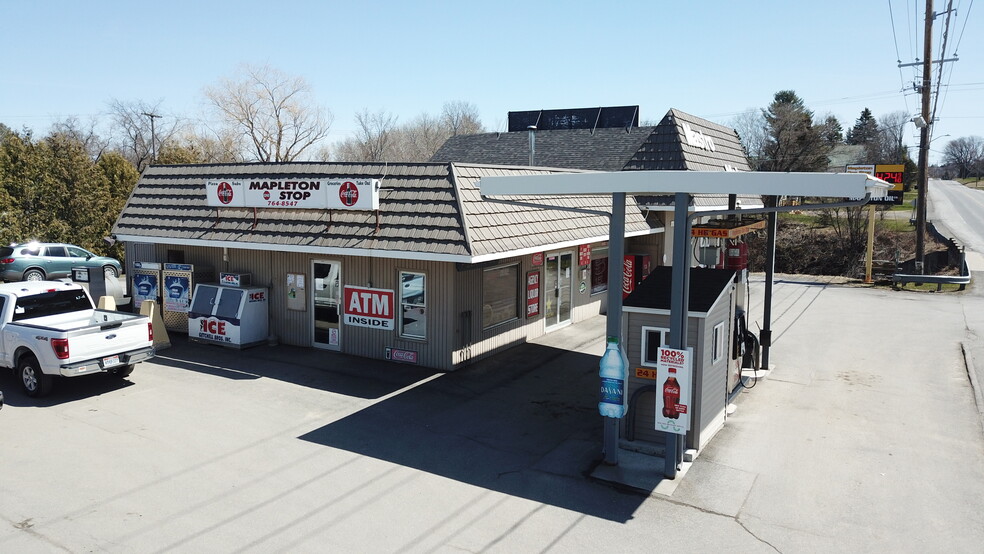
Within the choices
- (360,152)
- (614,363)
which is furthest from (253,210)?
(360,152)

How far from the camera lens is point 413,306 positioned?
44.5ft

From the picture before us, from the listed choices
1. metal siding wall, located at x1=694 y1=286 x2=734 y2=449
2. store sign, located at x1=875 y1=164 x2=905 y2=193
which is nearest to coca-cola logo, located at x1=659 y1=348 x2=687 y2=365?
metal siding wall, located at x1=694 y1=286 x2=734 y2=449

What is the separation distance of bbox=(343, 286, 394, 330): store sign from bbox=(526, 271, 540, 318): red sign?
357cm

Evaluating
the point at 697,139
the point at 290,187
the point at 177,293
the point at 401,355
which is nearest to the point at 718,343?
the point at 401,355

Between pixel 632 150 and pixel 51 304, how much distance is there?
813 inches

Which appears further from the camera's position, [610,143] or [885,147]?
[885,147]

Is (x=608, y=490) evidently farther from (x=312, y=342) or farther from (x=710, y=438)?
(x=312, y=342)

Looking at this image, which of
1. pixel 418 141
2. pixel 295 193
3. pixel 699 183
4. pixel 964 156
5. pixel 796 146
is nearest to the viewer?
pixel 699 183

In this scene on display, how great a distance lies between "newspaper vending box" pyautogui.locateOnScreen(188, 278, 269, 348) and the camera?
14641mm

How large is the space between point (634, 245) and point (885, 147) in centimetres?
7012

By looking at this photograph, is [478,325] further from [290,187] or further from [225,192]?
[225,192]

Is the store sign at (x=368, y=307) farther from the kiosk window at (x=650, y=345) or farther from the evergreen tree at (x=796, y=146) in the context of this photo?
the evergreen tree at (x=796, y=146)

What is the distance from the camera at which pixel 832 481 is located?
28.1ft

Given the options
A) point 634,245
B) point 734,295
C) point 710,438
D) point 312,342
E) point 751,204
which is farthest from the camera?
point 751,204
